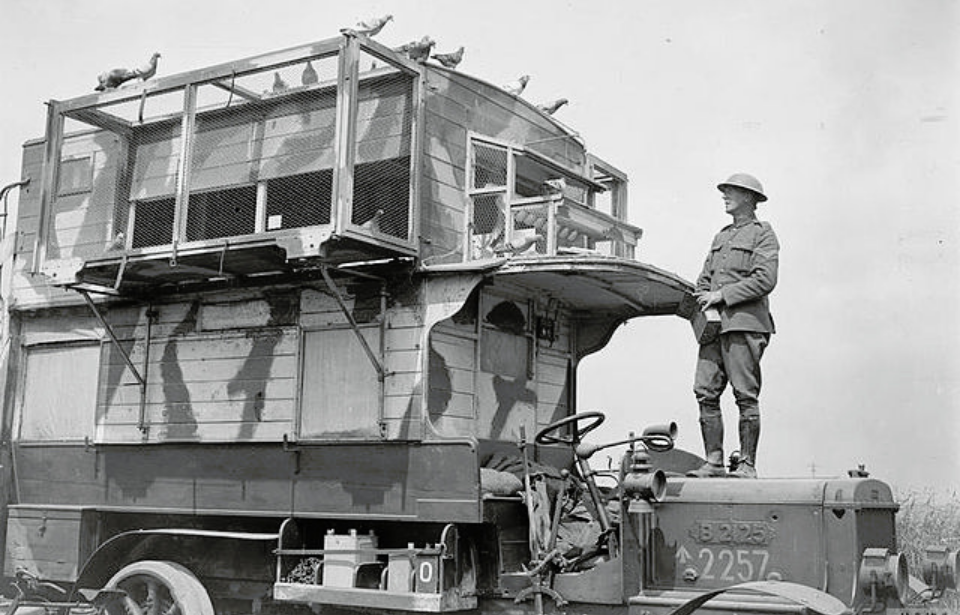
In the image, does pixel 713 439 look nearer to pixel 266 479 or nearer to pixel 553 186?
pixel 553 186

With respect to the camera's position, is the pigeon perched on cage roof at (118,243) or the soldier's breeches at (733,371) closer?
the soldier's breeches at (733,371)

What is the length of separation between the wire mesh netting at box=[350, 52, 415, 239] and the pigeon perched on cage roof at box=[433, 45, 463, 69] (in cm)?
55

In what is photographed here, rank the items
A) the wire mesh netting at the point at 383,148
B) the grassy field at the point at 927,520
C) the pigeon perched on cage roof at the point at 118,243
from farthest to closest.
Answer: the grassy field at the point at 927,520 < the pigeon perched on cage roof at the point at 118,243 < the wire mesh netting at the point at 383,148

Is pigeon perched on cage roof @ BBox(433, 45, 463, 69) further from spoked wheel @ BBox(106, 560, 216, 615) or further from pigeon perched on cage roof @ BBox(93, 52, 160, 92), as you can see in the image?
spoked wheel @ BBox(106, 560, 216, 615)

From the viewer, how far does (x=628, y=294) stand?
9547 mm

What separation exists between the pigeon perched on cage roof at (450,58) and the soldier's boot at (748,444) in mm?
3666

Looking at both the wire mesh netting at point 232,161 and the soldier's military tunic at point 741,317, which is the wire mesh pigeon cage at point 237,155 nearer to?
the wire mesh netting at point 232,161

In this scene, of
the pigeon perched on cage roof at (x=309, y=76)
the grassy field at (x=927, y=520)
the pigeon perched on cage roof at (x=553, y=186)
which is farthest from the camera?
the grassy field at (x=927, y=520)

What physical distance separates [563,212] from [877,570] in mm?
3675

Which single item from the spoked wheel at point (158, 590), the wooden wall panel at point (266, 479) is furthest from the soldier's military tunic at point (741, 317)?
the spoked wheel at point (158, 590)

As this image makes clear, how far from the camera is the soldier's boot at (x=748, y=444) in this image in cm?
773

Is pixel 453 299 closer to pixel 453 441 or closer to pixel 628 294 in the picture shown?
pixel 453 441

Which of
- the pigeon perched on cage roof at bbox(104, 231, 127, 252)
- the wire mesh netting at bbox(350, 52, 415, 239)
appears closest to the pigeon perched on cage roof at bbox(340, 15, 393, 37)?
the wire mesh netting at bbox(350, 52, 415, 239)

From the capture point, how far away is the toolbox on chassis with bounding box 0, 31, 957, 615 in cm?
749
